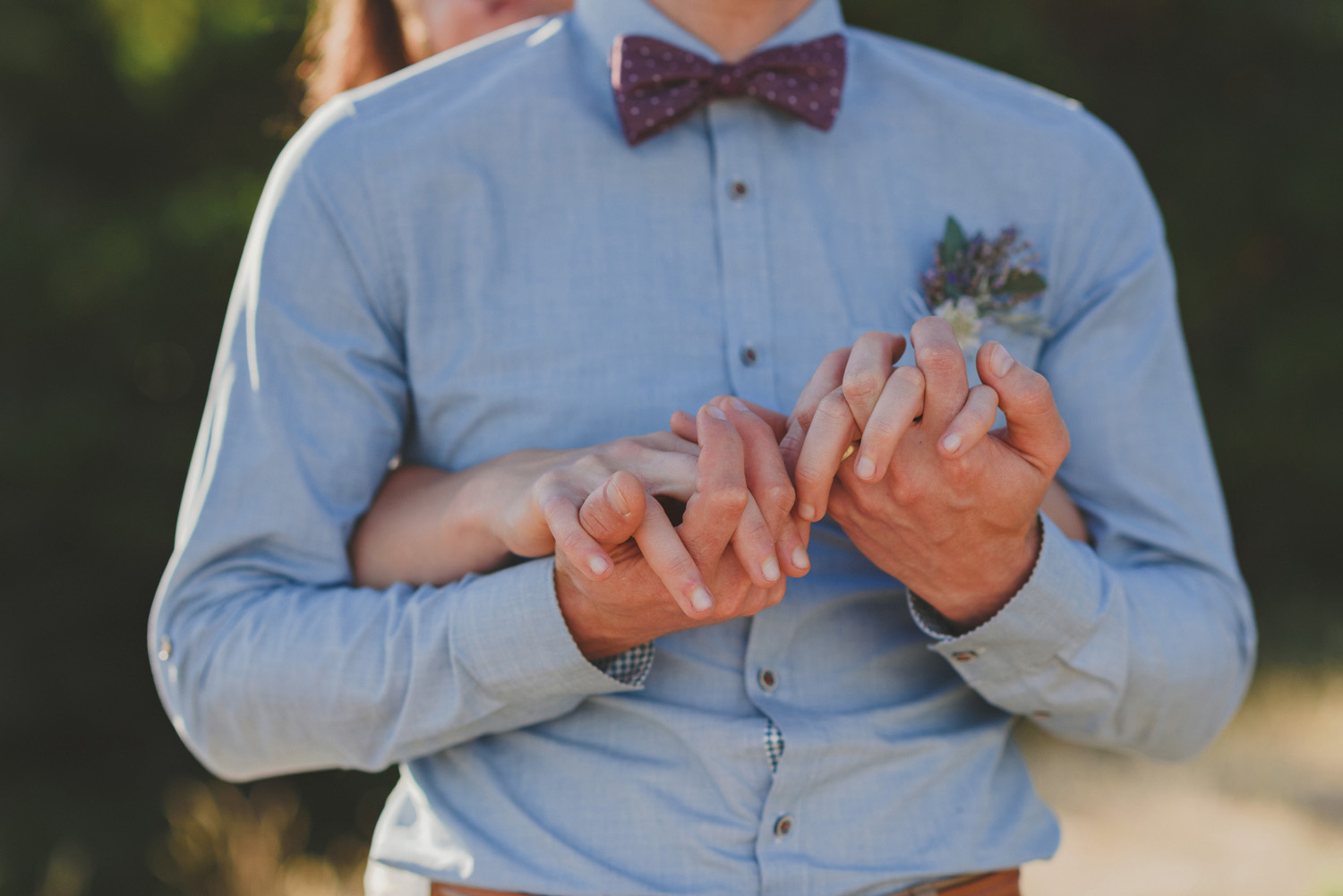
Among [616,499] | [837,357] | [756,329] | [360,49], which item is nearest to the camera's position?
[616,499]

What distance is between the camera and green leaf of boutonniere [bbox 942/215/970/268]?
1530mm

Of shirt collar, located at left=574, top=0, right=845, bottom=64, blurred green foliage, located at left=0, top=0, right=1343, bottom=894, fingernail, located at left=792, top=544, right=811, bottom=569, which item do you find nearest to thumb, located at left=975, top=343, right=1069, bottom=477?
fingernail, located at left=792, top=544, right=811, bottom=569

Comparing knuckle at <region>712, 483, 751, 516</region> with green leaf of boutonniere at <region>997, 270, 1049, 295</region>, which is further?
green leaf of boutonniere at <region>997, 270, 1049, 295</region>

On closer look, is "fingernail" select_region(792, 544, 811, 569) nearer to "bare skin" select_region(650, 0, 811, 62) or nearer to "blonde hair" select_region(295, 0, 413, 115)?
"bare skin" select_region(650, 0, 811, 62)

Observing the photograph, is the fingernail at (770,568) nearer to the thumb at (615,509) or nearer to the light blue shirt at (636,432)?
the thumb at (615,509)

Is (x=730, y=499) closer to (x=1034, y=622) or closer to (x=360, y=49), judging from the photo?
(x=1034, y=622)

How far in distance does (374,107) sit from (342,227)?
187 mm

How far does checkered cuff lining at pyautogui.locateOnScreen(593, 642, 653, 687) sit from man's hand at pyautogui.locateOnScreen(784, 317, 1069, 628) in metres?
0.26

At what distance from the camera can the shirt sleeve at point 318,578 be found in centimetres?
131

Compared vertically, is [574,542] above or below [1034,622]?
above

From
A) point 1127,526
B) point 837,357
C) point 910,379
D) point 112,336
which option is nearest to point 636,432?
point 837,357

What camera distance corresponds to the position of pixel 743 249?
4.91 feet

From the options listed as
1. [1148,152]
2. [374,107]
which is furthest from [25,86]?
[1148,152]

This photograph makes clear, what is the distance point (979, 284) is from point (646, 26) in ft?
1.86
